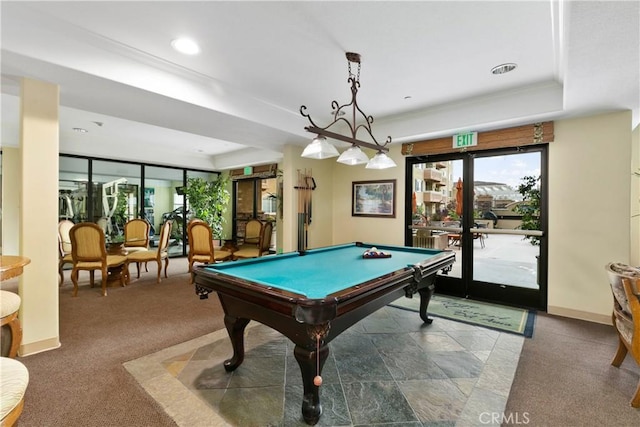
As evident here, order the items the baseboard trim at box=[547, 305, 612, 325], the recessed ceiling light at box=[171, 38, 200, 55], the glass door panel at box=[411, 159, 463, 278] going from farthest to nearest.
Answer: the glass door panel at box=[411, 159, 463, 278], the baseboard trim at box=[547, 305, 612, 325], the recessed ceiling light at box=[171, 38, 200, 55]

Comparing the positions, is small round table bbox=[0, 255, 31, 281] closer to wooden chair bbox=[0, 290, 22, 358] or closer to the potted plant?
wooden chair bbox=[0, 290, 22, 358]

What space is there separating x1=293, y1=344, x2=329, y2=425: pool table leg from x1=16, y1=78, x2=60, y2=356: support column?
250 centimetres

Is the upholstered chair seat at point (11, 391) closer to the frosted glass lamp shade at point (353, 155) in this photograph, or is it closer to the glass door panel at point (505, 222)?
the frosted glass lamp shade at point (353, 155)

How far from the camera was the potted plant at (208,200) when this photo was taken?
713cm

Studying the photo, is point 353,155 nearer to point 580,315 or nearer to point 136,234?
point 580,315

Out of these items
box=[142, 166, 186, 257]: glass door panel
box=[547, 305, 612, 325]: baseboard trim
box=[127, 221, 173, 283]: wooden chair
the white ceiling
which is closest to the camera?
the white ceiling

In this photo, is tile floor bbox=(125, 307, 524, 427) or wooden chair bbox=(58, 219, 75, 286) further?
wooden chair bbox=(58, 219, 75, 286)

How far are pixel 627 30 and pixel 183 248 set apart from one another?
843 cm

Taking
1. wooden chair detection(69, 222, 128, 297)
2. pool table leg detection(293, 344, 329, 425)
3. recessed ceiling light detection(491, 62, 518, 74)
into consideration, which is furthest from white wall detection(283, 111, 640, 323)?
wooden chair detection(69, 222, 128, 297)

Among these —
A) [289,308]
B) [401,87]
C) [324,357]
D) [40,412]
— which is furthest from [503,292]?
[40,412]

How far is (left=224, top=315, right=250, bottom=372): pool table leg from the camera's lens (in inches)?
89.3

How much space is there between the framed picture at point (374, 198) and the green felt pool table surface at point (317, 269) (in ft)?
5.61

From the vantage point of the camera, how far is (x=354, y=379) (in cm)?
223

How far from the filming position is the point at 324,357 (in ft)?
5.74
